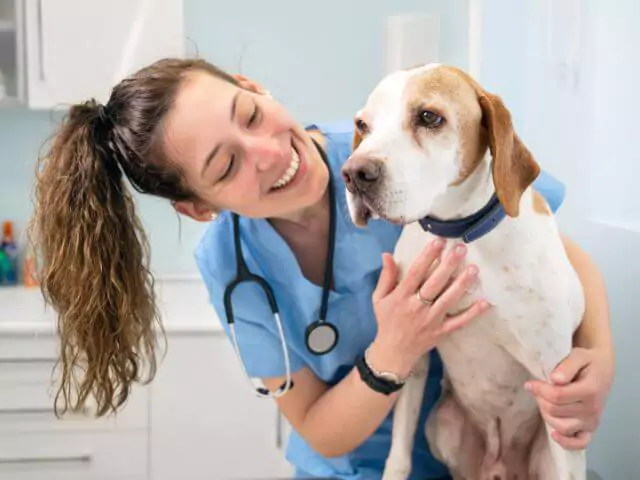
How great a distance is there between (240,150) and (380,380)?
402 mm

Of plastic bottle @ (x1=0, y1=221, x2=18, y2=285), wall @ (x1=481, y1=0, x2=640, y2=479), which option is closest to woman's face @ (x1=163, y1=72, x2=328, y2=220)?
wall @ (x1=481, y1=0, x2=640, y2=479)

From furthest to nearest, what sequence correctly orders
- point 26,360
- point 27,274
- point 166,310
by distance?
1. point 27,274
2. point 166,310
3. point 26,360

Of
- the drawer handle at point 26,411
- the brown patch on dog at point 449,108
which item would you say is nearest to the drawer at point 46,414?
the drawer handle at point 26,411

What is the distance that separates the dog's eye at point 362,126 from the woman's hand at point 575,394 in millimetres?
436

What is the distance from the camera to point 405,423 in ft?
4.16

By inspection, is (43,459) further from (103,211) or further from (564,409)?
(564,409)

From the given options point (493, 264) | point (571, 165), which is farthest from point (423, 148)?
point (571, 165)

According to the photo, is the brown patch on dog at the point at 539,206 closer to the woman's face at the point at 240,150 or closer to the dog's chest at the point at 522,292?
the dog's chest at the point at 522,292

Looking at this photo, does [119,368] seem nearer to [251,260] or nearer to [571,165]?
[251,260]

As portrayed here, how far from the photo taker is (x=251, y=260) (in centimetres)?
131

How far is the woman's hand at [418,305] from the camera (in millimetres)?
1098

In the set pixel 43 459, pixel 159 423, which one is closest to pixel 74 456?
pixel 43 459

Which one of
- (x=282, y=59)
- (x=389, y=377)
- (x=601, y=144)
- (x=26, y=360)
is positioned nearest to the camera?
(x=389, y=377)

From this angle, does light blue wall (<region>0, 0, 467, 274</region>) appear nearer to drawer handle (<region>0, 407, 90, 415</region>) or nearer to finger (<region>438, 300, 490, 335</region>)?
drawer handle (<region>0, 407, 90, 415</region>)
